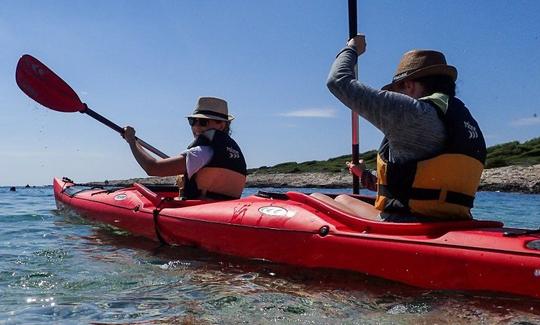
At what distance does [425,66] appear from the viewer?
12.1 feet

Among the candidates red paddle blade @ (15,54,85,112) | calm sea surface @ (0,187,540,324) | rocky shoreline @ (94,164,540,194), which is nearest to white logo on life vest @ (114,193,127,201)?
calm sea surface @ (0,187,540,324)

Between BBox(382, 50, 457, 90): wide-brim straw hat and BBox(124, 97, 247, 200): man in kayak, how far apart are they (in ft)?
8.53

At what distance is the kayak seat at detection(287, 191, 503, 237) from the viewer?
3596mm

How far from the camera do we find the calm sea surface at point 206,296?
3.13m

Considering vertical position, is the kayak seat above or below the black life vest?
below

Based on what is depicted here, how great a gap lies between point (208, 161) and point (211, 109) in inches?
23.5

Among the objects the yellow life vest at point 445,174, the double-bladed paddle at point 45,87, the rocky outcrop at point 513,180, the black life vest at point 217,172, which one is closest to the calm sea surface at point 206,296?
the yellow life vest at point 445,174

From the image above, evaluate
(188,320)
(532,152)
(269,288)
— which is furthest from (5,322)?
(532,152)

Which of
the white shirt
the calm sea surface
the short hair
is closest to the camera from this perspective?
the calm sea surface

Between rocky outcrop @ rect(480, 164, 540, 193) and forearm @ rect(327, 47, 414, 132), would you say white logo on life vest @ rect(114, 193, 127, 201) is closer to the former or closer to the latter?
forearm @ rect(327, 47, 414, 132)

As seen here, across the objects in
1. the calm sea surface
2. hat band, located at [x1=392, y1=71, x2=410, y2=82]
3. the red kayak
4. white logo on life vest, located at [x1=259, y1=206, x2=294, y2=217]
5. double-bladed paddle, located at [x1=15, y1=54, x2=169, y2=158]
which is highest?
double-bladed paddle, located at [x1=15, y1=54, x2=169, y2=158]

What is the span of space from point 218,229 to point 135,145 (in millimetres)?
1876

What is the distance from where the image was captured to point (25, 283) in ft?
13.3

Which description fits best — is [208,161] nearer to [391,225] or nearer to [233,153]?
[233,153]
